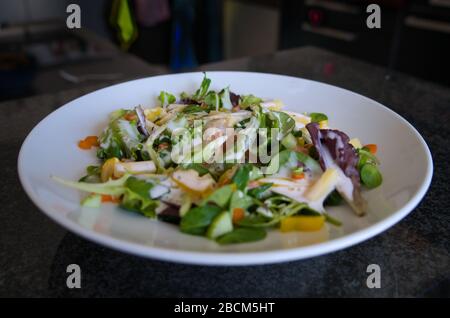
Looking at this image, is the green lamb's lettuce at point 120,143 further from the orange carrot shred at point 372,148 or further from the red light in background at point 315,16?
the red light in background at point 315,16

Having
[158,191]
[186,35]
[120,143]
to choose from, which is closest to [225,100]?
[120,143]

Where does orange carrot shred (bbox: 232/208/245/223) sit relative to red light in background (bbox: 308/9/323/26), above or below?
above

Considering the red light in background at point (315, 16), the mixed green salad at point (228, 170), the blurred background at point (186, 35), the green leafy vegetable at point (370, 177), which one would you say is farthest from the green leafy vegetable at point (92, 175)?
the red light in background at point (315, 16)

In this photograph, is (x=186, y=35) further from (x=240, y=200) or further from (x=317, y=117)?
(x=240, y=200)

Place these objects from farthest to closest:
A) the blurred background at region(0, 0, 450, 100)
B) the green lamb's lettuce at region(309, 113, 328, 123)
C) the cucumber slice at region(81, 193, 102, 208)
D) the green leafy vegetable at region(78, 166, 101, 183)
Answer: the blurred background at region(0, 0, 450, 100) → the green lamb's lettuce at region(309, 113, 328, 123) → the green leafy vegetable at region(78, 166, 101, 183) → the cucumber slice at region(81, 193, 102, 208)

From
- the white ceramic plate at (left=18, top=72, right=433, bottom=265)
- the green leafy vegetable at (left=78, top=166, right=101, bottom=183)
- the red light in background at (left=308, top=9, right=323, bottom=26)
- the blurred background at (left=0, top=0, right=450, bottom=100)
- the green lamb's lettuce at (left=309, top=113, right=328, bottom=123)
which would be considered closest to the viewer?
the white ceramic plate at (left=18, top=72, right=433, bottom=265)

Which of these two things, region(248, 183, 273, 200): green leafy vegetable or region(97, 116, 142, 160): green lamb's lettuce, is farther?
region(97, 116, 142, 160): green lamb's lettuce

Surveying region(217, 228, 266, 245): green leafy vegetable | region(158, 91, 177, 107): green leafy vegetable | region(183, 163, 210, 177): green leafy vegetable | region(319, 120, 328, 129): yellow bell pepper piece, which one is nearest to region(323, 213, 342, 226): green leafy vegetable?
region(217, 228, 266, 245): green leafy vegetable

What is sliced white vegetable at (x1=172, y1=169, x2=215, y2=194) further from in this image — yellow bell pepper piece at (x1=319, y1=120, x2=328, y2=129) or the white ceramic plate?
yellow bell pepper piece at (x1=319, y1=120, x2=328, y2=129)
